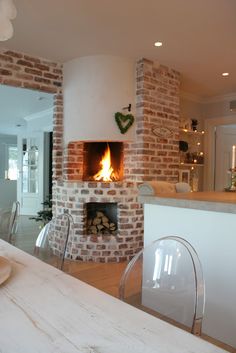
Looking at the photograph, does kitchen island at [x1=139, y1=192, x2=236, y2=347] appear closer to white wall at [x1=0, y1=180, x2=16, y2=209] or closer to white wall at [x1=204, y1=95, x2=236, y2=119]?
white wall at [x1=204, y1=95, x2=236, y2=119]

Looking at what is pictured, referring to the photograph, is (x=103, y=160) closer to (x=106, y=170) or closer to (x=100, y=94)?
(x=106, y=170)

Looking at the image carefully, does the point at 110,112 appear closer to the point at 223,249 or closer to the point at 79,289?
the point at 223,249

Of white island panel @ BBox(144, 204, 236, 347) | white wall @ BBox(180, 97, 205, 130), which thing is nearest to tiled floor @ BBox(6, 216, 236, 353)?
white island panel @ BBox(144, 204, 236, 347)

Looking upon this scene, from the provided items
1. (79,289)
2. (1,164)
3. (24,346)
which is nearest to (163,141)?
(79,289)

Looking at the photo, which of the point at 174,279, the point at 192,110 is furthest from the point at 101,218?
the point at 174,279

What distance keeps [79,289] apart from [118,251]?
2781mm

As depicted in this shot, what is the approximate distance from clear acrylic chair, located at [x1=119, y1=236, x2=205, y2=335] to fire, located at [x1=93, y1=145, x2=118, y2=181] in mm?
2652

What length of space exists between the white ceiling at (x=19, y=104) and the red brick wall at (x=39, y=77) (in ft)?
3.88

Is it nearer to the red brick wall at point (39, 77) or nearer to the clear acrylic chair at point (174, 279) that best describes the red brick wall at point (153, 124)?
the red brick wall at point (39, 77)

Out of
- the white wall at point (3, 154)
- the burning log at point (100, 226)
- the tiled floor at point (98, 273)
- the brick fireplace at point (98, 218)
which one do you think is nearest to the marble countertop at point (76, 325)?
the tiled floor at point (98, 273)

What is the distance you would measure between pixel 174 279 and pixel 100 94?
2.92 m

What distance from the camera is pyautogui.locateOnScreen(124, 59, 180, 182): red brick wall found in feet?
12.5

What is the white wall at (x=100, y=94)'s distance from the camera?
12.2 ft

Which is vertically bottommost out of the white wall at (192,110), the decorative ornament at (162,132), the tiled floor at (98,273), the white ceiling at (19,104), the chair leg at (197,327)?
the tiled floor at (98,273)
